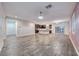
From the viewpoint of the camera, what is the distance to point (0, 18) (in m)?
9.15

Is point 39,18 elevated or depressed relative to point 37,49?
elevated

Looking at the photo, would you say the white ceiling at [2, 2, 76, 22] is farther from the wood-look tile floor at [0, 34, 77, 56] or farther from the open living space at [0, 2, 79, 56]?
the wood-look tile floor at [0, 34, 77, 56]

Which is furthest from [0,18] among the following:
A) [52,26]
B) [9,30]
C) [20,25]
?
[52,26]

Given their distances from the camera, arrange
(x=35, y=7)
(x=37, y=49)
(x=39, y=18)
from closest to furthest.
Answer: (x=35, y=7)
(x=37, y=49)
(x=39, y=18)

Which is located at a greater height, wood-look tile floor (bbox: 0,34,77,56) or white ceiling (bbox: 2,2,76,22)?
white ceiling (bbox: 2,2,76,22)

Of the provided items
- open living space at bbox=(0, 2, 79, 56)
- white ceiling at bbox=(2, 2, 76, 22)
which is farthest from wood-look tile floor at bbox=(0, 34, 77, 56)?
white ceiling at bbox=(2, 2, 76, 22)

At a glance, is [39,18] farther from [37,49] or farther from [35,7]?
[37,49]

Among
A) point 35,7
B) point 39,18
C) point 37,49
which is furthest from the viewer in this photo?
point 39,18

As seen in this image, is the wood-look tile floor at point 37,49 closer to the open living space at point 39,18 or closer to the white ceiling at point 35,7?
the open living space at point 39,18

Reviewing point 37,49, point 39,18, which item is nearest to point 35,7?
point 37,49

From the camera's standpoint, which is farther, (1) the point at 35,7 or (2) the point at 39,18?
(2) the point at 39,18

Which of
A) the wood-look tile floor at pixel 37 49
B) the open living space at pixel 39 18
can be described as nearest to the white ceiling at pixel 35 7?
the open living space at pixel 39 18

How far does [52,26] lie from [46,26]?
5.94 ft

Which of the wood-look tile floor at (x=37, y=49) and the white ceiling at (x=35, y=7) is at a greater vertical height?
the white ceiling at (x=35, y=7)
